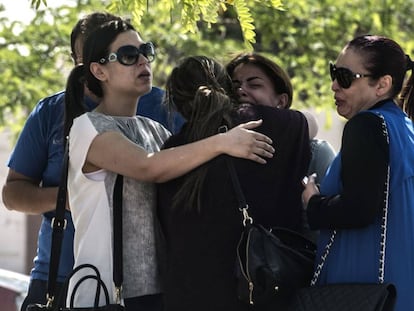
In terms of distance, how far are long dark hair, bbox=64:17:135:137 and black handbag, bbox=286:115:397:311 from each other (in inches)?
41.4

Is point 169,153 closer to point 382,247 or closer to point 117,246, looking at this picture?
point 117,246

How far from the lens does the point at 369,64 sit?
11.2ft

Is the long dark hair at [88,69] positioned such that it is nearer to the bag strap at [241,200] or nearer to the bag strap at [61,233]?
the bag strap at [61,233]

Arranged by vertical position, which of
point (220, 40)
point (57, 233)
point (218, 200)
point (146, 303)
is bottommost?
point (146, 303)

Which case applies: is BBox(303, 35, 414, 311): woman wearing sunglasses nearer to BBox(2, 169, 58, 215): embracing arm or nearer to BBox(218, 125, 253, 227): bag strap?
BBox(218, 125, 253, 227): bag strap

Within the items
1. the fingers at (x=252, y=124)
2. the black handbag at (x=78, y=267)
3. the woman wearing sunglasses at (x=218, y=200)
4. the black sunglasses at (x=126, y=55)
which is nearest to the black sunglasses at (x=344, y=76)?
the woman wearing sunglasses at (x=218, y=200)

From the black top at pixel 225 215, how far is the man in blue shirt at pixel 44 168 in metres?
0.72

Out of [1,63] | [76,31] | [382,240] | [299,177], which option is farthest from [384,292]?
[1,63]

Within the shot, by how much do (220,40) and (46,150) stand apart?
6.67m

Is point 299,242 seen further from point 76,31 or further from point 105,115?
point 76,31

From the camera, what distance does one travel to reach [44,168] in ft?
13.1

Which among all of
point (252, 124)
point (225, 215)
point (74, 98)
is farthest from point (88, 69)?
point (225, 215)

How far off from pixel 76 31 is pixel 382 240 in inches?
66.2

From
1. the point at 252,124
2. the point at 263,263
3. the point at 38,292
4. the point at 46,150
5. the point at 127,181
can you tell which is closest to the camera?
the point at 263,263
